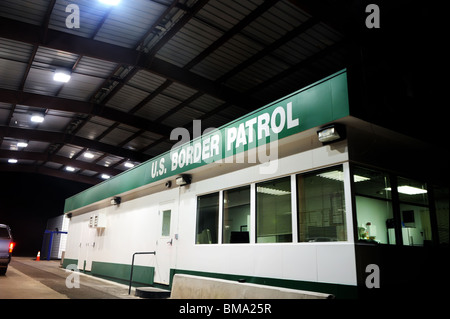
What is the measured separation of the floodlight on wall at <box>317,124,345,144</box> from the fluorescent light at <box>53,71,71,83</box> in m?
9.40

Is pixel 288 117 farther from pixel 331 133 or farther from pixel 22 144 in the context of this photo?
pixel 22 144

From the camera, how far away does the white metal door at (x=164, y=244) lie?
9031 mm

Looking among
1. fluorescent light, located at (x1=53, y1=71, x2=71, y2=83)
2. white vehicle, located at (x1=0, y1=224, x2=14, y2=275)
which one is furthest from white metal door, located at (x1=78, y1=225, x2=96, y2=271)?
fluorescent light, located at (x1=53, y1=71, x2=71, y2=83)

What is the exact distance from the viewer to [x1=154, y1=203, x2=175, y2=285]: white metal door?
9.03 m

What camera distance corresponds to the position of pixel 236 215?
7504mm

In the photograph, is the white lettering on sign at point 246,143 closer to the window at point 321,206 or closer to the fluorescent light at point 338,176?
the window at point 321,206

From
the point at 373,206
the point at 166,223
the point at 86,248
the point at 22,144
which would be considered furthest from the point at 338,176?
the point at 22,144

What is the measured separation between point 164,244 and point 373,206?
225 inches

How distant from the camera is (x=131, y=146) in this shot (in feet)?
60.8

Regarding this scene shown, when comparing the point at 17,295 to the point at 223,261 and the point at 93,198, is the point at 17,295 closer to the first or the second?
the point at 223,261

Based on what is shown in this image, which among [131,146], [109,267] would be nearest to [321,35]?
[109,267]

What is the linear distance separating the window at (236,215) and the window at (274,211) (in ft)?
1.16

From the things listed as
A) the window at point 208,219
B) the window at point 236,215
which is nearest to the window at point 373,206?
the window at point 236,215

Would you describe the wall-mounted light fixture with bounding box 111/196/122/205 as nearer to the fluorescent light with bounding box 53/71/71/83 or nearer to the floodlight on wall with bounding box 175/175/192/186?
the fluorescent light with bounding box 53/71/71/83
